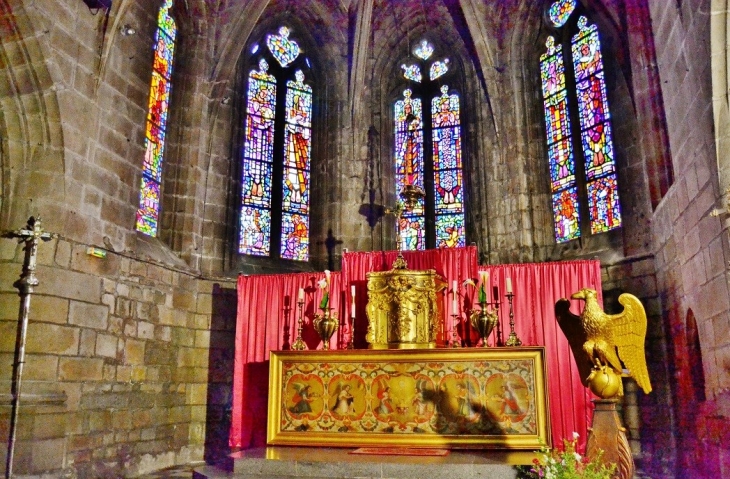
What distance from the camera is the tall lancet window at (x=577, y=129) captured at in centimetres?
1059

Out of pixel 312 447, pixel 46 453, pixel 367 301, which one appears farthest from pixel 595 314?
pixel 46 453

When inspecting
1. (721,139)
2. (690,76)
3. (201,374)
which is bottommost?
(201,374)

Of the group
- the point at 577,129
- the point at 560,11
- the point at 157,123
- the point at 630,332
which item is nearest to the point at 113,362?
the point at 157,123

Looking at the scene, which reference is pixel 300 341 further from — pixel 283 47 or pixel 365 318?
pixel 283 47

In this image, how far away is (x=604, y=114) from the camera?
1072 cm

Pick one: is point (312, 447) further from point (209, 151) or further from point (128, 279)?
point (209, 151)

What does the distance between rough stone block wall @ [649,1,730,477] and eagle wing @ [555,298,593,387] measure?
1838 millimetres

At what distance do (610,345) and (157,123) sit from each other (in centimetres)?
842

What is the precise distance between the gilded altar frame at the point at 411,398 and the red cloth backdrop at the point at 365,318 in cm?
146

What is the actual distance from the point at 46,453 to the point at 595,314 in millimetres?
6260

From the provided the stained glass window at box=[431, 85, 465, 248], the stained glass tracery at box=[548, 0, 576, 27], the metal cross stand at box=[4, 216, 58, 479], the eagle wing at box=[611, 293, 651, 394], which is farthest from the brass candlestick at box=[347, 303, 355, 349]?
the stained glass tracery at box=[548, 0, 576, 27]

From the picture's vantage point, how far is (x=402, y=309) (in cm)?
892

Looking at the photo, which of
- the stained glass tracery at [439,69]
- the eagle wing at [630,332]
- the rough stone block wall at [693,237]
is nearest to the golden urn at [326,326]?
the rough stone block wall at [693,237]

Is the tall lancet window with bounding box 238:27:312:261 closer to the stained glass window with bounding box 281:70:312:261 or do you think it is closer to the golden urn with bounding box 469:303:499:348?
the stained glass window with bounding box 281:70:312:261
